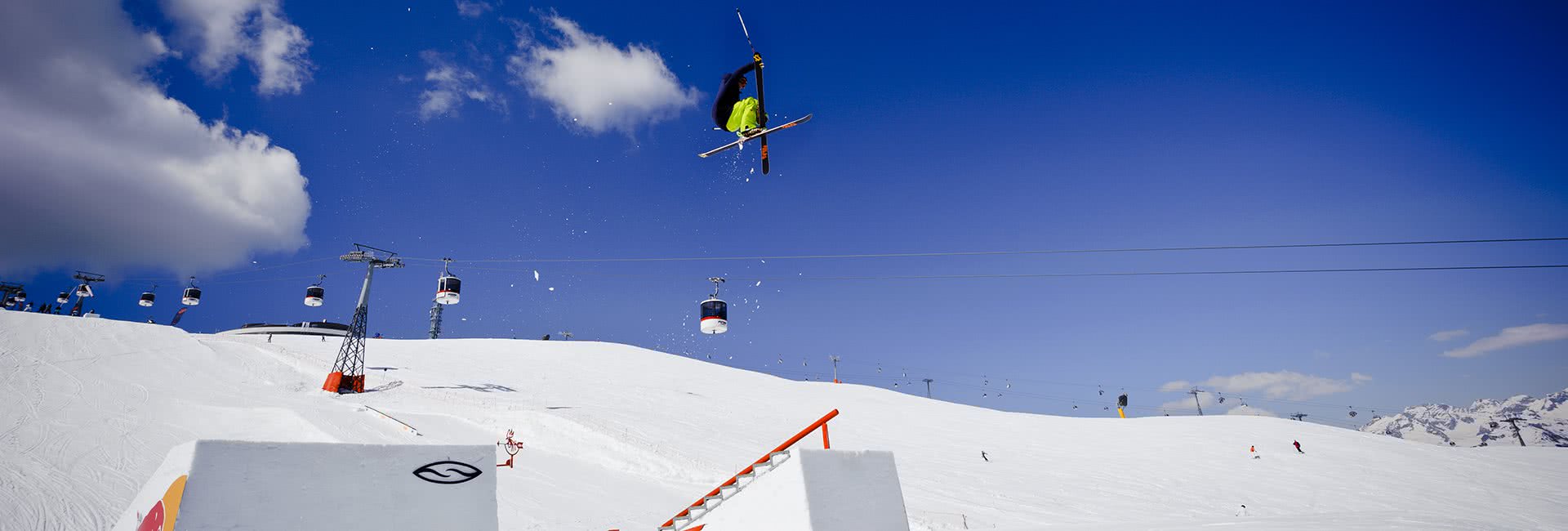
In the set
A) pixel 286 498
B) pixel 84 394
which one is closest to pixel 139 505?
pixel 286 498

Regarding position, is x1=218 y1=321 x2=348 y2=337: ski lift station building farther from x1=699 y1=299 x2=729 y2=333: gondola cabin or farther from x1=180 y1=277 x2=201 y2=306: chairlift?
x1=699 y1=299 x2=729 y2=333: gondola cabin

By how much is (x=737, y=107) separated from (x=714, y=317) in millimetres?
14058

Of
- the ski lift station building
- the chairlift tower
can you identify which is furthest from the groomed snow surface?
the ski lift station building

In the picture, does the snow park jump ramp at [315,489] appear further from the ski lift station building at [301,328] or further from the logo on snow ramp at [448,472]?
the ski lift station building at [301,328]

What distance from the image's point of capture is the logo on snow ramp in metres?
5.93

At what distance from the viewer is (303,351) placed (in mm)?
36125

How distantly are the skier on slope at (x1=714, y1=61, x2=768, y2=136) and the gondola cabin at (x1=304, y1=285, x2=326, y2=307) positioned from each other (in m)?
39.4

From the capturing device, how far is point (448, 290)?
102 ft

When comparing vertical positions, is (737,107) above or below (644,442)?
above

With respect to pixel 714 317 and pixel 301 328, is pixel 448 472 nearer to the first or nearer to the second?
pixel 714 317

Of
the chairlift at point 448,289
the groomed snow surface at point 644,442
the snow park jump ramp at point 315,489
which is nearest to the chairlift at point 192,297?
the groomed snow surface at point 644,442

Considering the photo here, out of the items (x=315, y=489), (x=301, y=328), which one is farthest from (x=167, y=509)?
(x=301, y=328)

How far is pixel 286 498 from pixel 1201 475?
3047 cm

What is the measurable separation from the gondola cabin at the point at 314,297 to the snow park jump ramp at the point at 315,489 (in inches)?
1576
